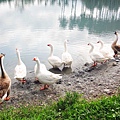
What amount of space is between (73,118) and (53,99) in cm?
220

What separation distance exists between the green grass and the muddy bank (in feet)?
3.83

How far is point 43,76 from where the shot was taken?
846 cm

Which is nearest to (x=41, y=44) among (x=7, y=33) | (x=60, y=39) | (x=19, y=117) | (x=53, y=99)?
(x=60, y=39)

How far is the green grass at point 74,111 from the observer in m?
5.44

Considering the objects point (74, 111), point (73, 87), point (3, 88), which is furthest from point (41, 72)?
point (74, 111)

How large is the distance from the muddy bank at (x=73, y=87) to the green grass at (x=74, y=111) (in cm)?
117

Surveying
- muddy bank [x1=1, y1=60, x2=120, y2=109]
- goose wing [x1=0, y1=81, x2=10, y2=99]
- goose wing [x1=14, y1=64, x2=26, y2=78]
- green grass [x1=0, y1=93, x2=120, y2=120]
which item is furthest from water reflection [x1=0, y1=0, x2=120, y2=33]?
green grass [x1=0, y1=93, x2=120, y2=120]

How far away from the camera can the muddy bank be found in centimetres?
759

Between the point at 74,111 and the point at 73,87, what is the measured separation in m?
2.95

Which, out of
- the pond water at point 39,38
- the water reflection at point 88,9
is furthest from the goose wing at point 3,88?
the water reflection at point 88,9

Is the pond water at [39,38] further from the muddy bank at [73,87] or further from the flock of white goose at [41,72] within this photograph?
the muddy bank at [73,87]

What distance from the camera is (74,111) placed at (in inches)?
223

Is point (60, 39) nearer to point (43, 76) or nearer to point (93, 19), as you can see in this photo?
point (43, 76)

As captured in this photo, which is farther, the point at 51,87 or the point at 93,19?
the point at 93,19
